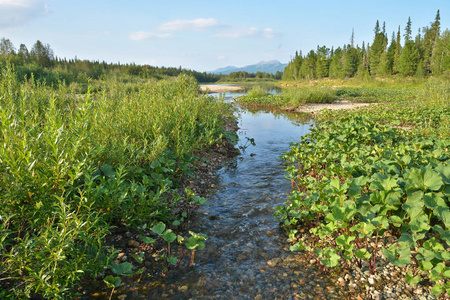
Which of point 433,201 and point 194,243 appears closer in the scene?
point 433,201

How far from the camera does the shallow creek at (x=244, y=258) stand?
2838mm

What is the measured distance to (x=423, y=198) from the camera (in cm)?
285

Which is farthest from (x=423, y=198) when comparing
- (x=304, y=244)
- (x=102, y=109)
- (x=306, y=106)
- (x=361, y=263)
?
(x=306, y=106)

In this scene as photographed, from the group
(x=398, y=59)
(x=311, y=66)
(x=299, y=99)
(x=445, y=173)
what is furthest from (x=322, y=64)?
(x=445, y=173)

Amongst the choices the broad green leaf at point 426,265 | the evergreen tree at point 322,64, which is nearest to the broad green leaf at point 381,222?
the broad green leaf at point 426,265

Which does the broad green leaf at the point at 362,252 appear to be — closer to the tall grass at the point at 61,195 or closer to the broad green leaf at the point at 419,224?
the broad green leaf at the point at 419,224

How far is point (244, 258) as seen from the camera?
3.43 meters

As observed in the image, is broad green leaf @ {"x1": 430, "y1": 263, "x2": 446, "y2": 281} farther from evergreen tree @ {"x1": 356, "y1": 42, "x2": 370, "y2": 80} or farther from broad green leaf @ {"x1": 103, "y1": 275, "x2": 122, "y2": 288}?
evergreen tree @ {"x1": 356, "y1": 42, "x2": 370, "y2": 80}

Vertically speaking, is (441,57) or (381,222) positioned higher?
(441,57)

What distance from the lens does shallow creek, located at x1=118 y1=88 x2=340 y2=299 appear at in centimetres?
284

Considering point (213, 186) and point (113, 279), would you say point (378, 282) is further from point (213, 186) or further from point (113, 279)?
point (213, 186)

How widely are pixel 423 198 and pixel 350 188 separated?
2.42 feet

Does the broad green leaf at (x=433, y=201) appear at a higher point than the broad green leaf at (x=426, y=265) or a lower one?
higher

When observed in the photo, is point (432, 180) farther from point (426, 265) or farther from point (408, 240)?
point (426, 265)
